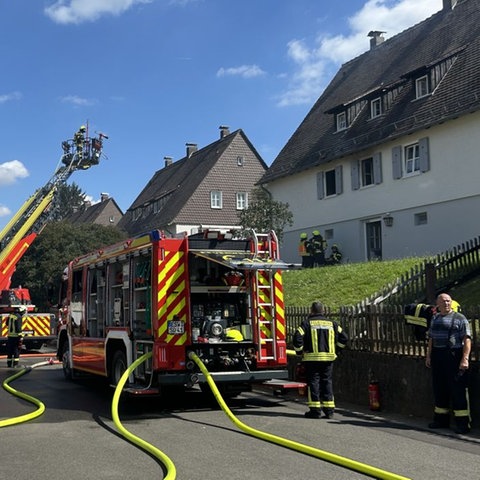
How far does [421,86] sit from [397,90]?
163 centimetres

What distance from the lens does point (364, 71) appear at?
30453 mm

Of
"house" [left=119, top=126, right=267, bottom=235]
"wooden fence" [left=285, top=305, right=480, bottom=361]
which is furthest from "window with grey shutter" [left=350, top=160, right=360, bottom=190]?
"house" [left=119, top=126, right=267, bottom=235]

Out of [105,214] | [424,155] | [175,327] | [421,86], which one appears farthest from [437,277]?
[105,214]

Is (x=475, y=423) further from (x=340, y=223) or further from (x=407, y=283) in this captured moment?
(x=340, y=223)

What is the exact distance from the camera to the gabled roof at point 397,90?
22.2 m

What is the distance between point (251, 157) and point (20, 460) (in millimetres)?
42029

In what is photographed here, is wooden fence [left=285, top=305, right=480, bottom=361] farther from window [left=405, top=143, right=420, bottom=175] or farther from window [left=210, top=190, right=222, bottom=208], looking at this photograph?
window [left=210, top=190, right=222, bottom=208]

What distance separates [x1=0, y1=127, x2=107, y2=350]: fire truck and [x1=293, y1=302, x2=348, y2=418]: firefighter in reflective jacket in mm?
13967

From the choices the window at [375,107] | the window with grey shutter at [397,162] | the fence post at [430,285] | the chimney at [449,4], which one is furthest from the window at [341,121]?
the fence post at [430,285]

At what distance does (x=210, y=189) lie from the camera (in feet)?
148

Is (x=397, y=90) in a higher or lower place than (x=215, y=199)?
higher

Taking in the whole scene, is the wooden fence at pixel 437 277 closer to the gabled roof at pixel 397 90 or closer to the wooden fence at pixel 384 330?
the wooden fence at pixel 384 330

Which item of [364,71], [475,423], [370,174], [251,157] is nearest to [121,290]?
[475,423]

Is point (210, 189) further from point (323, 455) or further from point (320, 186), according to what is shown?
point (323, 455)
